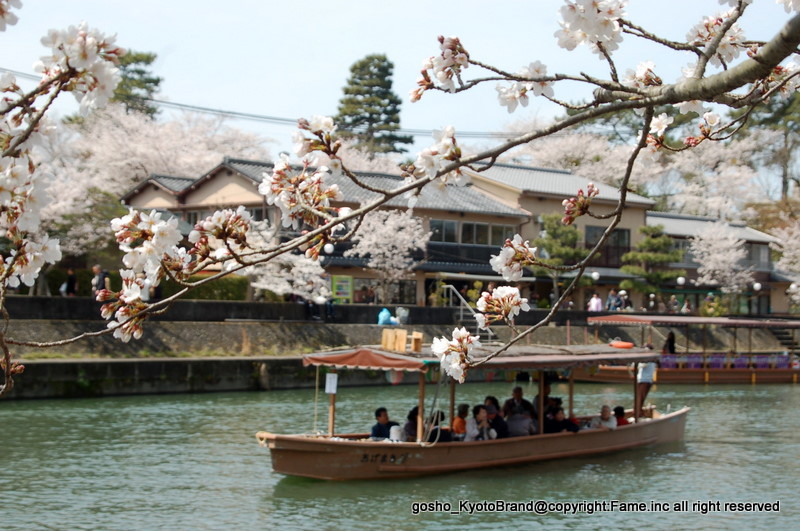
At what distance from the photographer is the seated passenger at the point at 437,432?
13.7m

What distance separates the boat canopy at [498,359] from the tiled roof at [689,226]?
31.2 meters

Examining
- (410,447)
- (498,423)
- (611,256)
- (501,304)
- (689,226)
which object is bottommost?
(410,447)

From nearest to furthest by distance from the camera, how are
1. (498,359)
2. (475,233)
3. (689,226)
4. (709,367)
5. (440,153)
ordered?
1. (440,153)
2. (498,359)
3. (709,367)
4. (475,233)
5. (689,226)

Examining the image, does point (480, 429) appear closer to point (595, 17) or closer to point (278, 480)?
point (278, 480)

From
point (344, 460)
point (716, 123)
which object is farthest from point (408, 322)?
point (716, 123)

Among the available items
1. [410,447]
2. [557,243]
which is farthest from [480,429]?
[557,243]

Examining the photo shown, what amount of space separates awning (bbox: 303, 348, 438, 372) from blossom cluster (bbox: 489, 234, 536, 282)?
911cm

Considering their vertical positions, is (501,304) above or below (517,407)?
above

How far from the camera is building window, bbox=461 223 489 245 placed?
129 ft

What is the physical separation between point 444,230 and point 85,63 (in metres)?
35.9

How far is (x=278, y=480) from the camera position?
44.3 feet

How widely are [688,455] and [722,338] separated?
22.8 metres

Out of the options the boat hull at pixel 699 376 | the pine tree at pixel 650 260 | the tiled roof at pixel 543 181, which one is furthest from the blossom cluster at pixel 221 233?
the pine tree at pixel 650 260

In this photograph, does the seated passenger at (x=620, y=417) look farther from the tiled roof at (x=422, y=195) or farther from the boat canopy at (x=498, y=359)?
the tiled roof at (x=422, y=195)
